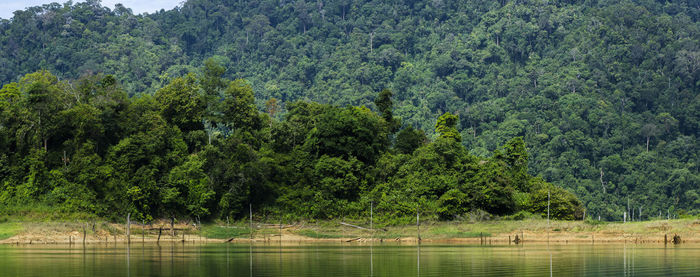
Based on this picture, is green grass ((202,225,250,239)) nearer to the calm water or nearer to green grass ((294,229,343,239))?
green grass ((294,229,343,239))

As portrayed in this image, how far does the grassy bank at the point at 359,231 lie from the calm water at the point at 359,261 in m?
4.86

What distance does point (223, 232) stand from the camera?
223 ft

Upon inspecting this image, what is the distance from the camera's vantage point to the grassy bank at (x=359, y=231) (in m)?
60.0

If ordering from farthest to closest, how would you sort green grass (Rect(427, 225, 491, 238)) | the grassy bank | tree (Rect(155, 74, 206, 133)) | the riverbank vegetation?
tree (Rect(155, 74, 206, 133)), the riverbank vegetation, green grass (Rect(427, 225, 491, 238)), the grassy bank

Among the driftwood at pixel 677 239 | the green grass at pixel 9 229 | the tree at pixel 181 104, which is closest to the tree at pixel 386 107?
the tree at pixel 181 104

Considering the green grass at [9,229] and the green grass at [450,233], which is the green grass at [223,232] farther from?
the green grass at [450,233]

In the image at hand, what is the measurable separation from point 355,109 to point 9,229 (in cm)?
2931

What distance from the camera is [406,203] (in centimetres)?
6819

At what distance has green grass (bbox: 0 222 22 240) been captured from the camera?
2393 inches

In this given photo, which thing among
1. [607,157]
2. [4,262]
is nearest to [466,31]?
[607,157]

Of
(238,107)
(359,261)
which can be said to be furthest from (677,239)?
(238,107)

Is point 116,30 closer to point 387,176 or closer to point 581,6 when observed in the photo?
point 581,6

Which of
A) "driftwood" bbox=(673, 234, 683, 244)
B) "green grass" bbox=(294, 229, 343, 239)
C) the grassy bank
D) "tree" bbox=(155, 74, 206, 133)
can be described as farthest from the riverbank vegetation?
"driftwood" bbox=(673, 234, 683, 244)

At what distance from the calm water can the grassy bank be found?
486 cm
